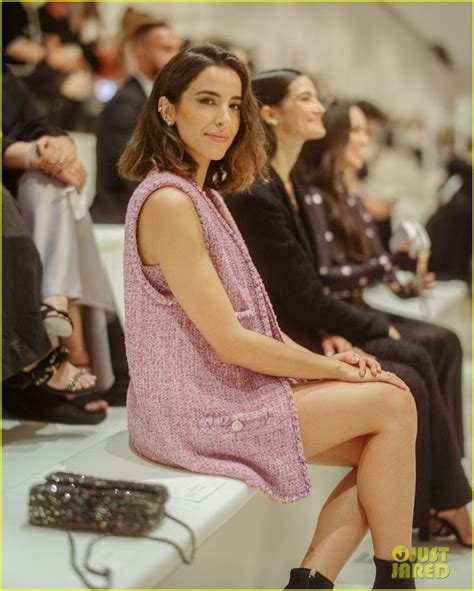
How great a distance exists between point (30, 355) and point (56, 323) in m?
0.09

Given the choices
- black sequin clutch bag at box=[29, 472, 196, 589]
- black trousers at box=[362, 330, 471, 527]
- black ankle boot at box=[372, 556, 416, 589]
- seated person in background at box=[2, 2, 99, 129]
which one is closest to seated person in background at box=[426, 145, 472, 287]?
black trousers at box=[362, 330, 471, 527]

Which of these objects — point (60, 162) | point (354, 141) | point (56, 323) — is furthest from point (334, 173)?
point (56, 323)

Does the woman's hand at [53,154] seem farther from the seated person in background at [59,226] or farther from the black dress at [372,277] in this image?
the black dress at [372,277]

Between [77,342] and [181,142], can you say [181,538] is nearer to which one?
[181,142]

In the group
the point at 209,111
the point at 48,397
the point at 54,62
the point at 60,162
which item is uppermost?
the point at 54,62

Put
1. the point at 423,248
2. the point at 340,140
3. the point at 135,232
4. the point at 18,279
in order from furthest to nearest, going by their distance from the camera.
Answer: the point at 423,248, the point at 340,140, the point at 18,279, the point at 135,232

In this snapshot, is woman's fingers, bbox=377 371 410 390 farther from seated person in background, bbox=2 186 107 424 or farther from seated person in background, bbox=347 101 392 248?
seated person in background, bbox=347 101 392 248

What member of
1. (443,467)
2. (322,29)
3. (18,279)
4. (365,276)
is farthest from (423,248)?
(322,29)

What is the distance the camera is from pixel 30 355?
1.51 m

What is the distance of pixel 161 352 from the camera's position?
123 cm

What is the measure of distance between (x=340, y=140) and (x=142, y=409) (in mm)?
869

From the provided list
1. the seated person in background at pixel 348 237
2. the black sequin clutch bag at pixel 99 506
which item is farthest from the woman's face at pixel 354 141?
the black sequin clutch bag at pixel 99 506

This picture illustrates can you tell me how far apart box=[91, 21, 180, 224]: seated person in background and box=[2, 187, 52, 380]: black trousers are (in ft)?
0.69

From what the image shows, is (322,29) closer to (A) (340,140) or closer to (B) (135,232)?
(A) (340,140)
